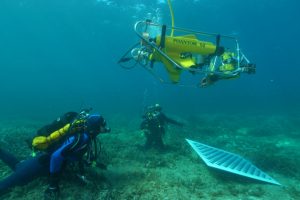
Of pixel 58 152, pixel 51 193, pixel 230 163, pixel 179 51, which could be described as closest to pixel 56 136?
pixel 58 152

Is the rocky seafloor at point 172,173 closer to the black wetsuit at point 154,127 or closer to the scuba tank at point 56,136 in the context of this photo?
the black wetsuit at point 154,127

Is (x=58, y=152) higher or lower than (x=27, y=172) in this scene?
higher

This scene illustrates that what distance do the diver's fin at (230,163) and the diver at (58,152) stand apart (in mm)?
4096

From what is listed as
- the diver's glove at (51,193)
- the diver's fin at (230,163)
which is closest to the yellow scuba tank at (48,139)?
the diver's glove at (51,193)

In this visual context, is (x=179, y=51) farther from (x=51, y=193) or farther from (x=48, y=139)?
(x=51, y=193)

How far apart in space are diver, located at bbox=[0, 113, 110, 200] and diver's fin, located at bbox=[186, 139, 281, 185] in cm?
410

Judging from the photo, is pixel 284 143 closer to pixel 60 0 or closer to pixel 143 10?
pixel 143 10

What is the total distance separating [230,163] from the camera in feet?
30.2

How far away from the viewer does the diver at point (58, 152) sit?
19.8ft

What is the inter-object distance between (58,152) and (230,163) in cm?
594

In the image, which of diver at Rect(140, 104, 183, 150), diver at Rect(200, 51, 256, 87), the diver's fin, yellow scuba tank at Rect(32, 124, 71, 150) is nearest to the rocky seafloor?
the diver's fin

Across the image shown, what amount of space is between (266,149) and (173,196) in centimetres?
792

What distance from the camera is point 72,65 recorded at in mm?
121312

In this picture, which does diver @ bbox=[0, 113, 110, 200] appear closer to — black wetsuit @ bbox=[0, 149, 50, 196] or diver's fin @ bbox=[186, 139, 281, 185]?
black wetsuit @ bbox=[0, 149, 50, 196]
